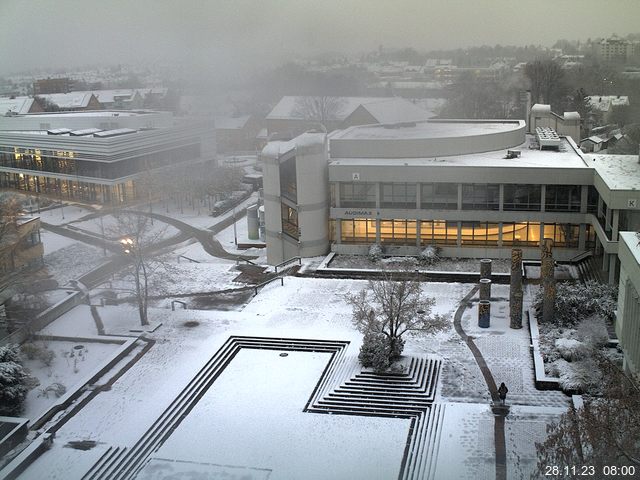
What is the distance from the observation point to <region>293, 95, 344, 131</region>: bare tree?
4178 centimetres

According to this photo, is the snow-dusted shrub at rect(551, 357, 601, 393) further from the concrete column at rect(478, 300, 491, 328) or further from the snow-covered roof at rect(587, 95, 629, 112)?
the snow-covered roof at rect(587, 95, 629, 112)

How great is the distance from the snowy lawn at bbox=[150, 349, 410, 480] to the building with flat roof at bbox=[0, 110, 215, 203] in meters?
18.0

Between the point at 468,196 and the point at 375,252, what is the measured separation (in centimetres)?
331

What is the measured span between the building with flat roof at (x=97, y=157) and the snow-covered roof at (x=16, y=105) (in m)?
3.39

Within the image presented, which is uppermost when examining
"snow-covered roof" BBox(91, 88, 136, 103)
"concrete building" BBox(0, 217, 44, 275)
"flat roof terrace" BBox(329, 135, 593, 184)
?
"snow-covered roof" BBox(91, 88, 136, 103)

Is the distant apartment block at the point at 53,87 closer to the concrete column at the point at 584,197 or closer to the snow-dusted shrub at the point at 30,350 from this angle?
the snow-dusted shrub at the point at 30,350

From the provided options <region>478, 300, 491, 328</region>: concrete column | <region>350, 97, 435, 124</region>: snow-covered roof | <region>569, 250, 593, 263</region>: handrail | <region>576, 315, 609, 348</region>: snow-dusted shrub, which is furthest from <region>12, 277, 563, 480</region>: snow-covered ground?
<region>350, 97, 435, 124</region>: snow-covered roof

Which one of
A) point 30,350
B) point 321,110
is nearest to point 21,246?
point 30,350

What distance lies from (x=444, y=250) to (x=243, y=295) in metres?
6.65

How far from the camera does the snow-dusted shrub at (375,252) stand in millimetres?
21719

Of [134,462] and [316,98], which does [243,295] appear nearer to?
[134,462]

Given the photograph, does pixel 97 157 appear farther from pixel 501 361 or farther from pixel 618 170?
pixel 501 361

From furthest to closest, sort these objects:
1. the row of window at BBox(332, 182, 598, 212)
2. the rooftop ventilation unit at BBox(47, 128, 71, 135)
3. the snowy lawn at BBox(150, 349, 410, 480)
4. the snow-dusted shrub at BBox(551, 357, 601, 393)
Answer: the rooftop ventilation unit at BBox(47, 128, 71, 135), the row of window at BBox(332, 182, 598, 212), the snow-dusted shrub at BBox(551, 357, 601, 393), the snowy lawn at BBox(150, 349, 410, 480)

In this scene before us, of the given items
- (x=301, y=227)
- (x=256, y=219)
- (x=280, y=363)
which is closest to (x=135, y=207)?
(x=256, y=219)
